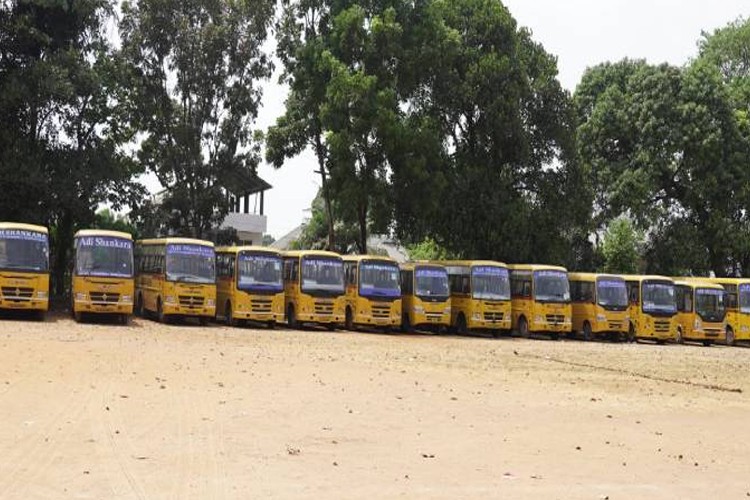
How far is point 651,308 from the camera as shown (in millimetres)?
35719

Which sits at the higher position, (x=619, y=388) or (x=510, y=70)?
(x=510, y=70)

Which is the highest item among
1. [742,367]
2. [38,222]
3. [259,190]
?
[259,190]

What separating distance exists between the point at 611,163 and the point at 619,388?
31.5 meters

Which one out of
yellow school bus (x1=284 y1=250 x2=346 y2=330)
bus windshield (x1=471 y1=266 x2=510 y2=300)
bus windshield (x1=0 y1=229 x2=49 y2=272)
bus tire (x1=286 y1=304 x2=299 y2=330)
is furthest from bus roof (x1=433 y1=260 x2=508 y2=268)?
bus windshield (x1=0 y1=229 x2=49 y2=272)

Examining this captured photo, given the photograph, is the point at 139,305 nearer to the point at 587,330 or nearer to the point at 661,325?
the point at 587,330

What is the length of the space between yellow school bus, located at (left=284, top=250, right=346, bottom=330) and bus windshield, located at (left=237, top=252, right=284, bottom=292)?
1080 mm

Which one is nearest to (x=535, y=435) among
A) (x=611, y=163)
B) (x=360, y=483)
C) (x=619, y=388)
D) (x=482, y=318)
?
(x=360, y=483)

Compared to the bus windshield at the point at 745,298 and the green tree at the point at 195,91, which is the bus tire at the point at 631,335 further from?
the green tree at the point at 195,91

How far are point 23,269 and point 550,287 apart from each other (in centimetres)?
1817

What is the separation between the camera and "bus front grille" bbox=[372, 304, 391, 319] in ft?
106

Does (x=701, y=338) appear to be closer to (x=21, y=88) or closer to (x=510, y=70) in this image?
(x=510, y=70)

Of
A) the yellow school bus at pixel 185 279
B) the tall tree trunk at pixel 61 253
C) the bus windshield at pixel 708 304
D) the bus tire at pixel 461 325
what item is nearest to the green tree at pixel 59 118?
the tall tree trunk at pixel 61 253

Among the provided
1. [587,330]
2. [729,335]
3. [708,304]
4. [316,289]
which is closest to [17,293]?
[316,289]

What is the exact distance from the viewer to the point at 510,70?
128 ft
